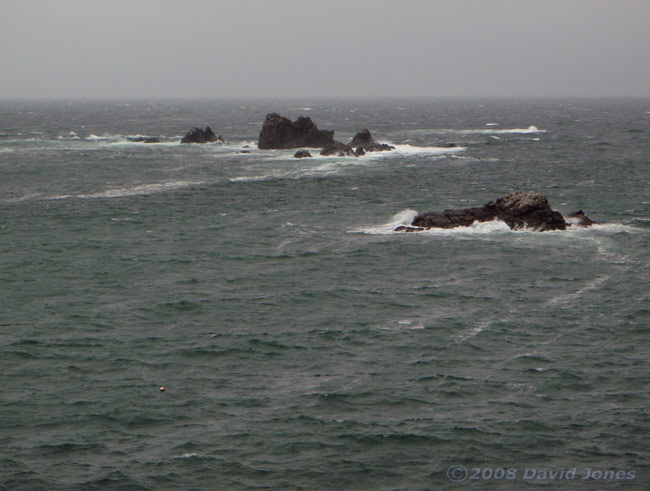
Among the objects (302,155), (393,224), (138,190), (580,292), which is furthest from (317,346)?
(302,155)

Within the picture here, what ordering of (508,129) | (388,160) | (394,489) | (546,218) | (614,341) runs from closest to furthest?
(394,489) → (614,341) → (546,218) → (388,160) → (508,129)

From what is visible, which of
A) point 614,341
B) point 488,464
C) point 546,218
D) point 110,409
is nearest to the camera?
point 488,464

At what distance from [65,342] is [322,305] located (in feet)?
47.3

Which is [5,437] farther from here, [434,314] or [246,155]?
[246,155]

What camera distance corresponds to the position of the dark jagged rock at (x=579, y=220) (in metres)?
66.1

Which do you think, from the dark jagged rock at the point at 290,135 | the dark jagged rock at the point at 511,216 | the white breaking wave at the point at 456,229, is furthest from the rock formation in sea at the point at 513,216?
the dark jagged rock at the point at 290,135

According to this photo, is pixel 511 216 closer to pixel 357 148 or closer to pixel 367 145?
pixel 357 148

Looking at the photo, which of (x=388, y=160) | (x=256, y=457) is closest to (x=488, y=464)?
(x=256, y=457)

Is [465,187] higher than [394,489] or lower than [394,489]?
higher

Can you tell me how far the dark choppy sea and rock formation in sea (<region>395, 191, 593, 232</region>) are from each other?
1427mm

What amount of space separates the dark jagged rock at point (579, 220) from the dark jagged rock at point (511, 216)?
148 centimetres

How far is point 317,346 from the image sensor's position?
129 feet

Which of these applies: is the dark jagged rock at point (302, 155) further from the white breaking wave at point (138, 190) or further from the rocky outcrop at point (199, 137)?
the rocky outcrop at point (199, 137)

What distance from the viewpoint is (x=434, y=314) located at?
44.1m
